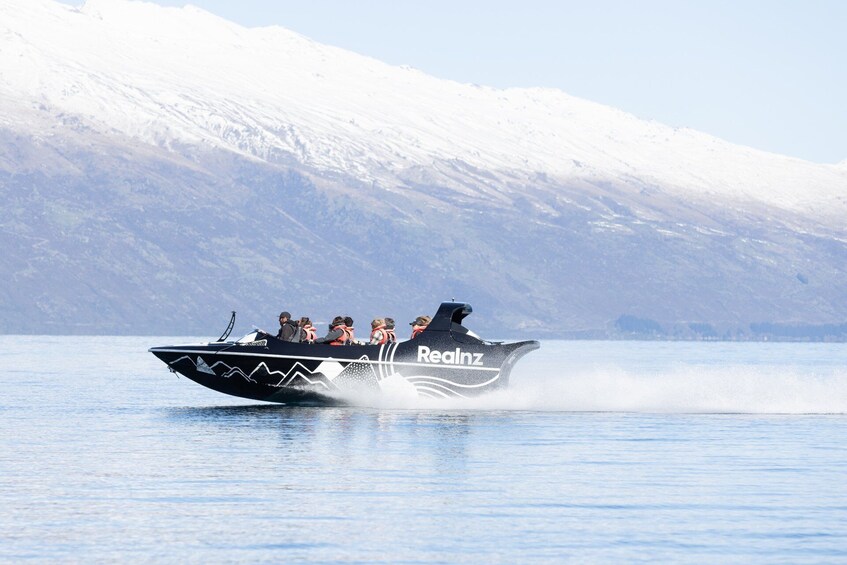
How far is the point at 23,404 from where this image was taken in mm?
54750

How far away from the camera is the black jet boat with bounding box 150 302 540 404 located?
45969 millimetres

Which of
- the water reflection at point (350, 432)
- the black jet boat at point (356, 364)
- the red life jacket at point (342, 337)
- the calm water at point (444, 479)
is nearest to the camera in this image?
the calm water at point (444, 479)

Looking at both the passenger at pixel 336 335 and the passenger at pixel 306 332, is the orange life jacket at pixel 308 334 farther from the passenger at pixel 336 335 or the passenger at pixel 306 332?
the passenger at pixel 336 335

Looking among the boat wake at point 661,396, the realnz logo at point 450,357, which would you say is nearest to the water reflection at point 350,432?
the realnz logo at point 450,357

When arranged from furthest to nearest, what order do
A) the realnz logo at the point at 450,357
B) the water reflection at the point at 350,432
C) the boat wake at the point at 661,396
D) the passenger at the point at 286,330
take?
1. the boat wake at the point at 661,396
2. the passenger at the point at 286,330
3. the realnz logo at the point at 450,357
4. the water reflection at the point at 350,432

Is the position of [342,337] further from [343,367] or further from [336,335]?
[343,367]

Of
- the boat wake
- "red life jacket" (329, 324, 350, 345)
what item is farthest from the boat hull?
the boat wake

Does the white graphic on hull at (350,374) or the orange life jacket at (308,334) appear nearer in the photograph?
the white graphic on hull at (350,374)

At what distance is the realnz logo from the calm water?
1.31 meters

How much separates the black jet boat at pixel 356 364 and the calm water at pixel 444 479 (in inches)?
28.6

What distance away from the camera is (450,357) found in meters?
46.3

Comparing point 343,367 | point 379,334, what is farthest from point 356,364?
point 379,334

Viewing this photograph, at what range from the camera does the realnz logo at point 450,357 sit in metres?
46.1

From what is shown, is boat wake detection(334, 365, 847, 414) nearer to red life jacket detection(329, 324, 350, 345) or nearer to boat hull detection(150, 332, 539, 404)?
boat hull detection(150, 332, 539, 404)
